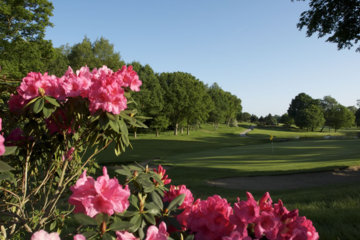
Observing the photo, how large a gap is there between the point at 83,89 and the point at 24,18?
2402cm

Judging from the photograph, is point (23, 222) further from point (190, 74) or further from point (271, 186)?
point (190, 74)

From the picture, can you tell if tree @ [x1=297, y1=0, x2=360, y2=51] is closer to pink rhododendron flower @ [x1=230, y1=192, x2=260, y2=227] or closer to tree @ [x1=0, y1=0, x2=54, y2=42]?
pink rhododendron flower @ [x1=230, y1=192, x2=260, y2=227]

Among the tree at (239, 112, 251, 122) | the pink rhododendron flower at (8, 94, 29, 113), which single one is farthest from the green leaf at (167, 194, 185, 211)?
the tree at (239, 112, 251, 122)

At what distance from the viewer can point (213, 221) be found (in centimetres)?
124

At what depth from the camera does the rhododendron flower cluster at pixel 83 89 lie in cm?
153

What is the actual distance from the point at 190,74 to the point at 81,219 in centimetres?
5046

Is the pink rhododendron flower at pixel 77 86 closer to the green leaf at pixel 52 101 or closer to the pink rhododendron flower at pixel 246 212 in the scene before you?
the green leaf at pixel 52 101

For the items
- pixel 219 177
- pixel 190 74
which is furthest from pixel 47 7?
pixel 190 74

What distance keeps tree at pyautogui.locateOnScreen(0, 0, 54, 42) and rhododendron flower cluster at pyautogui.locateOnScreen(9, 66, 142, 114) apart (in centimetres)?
2172

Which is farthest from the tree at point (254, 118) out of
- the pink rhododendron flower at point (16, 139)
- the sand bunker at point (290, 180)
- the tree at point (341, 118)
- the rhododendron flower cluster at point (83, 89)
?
the rhododendron flower cluster at point (83, 89)

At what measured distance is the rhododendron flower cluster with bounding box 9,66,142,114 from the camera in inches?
60.2

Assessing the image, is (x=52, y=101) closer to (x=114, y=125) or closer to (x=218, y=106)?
(x=114, y=125)

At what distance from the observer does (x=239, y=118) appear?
120 meters

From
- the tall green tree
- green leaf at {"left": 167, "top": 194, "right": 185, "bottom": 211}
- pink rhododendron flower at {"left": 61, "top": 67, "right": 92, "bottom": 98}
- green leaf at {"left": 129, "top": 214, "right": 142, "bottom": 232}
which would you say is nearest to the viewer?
green leaf at {"left": 129, "top": 214, "right": 142, "bottom": 232}
